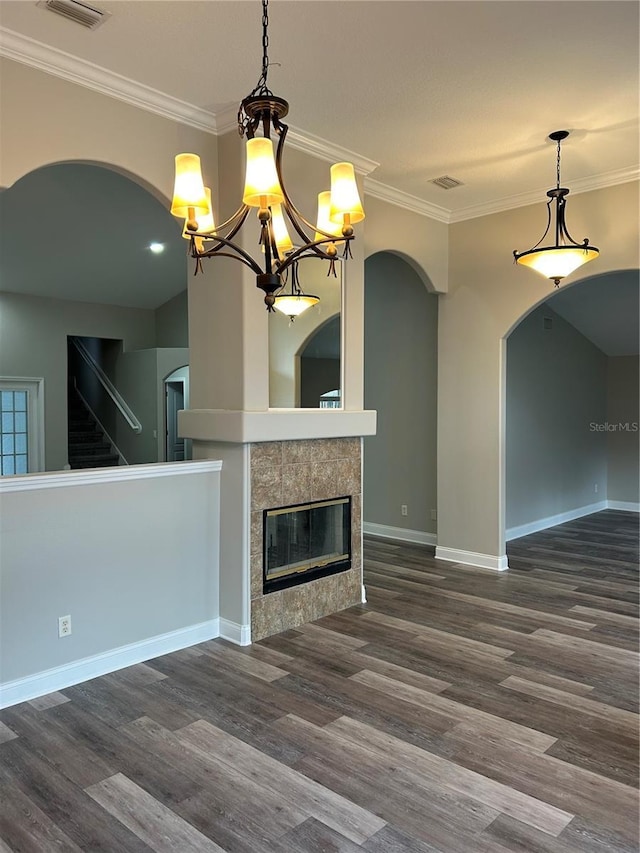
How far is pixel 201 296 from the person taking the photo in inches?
173

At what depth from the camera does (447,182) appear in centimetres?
530

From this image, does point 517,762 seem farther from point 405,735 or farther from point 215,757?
point 215,757

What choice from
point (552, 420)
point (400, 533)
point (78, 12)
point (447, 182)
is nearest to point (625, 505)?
point (552, 420)

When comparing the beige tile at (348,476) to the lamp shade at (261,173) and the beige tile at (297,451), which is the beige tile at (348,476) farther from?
the lamp shade at (261,173)

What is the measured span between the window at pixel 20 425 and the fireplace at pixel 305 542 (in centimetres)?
579

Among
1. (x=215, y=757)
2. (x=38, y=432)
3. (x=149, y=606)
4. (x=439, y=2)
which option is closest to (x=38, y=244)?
(x=38, y=432)

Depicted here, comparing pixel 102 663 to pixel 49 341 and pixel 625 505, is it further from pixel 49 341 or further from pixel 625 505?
pixel 625 505

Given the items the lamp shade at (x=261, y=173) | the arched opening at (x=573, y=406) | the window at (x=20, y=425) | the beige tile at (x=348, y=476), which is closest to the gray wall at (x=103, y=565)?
the beige tile at (x=348, y=476)

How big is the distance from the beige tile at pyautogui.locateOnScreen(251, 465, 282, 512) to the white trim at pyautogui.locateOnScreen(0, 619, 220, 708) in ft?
2.72

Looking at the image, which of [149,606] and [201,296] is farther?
[201,296]

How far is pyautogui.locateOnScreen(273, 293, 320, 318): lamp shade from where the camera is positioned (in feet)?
14.3

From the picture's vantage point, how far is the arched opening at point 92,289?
731 cm

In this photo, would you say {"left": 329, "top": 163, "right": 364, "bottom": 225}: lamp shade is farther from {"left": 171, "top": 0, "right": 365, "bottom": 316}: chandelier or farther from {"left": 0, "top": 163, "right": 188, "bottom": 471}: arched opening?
{"left": 0, "top": 163, "right": 188, "bottom": 471}: arched opening

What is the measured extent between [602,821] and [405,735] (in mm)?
890
